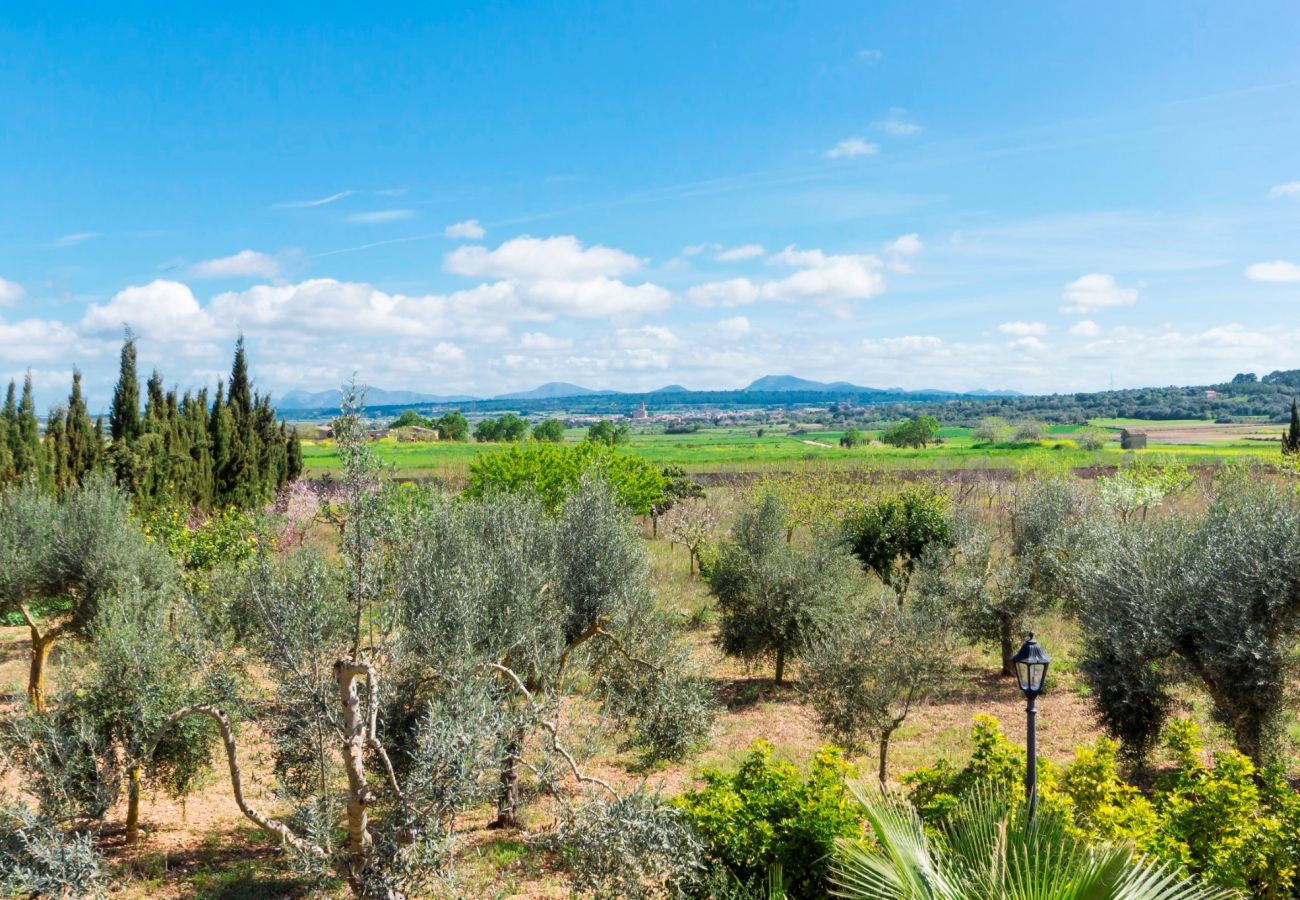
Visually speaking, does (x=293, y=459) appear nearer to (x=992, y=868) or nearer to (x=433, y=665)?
(x=433, y=665)

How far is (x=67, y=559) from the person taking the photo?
17.8 m

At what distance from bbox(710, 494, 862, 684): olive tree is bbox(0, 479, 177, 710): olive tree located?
1434 cm

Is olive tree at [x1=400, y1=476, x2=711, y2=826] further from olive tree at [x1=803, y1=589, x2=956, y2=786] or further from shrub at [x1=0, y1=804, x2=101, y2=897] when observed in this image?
shrub at [x1=0, y1=804, x2=101, y2=897]

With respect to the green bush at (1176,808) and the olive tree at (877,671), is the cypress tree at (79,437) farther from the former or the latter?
the green bush at (1176,808)

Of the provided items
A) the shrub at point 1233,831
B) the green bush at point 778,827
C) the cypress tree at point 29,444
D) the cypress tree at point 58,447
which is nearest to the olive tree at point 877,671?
the shrub at point 1233,831

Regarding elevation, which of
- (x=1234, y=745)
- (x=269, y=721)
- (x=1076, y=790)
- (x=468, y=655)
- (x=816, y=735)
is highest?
(x=468, y=655)

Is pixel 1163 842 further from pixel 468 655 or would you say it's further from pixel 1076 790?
pixel 468 655

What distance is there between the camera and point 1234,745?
1438cm

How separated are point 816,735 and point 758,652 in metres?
4.02

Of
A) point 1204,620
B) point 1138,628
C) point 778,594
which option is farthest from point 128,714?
point 1204,620

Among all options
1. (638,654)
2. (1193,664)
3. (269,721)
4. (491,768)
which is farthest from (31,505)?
(1193,664)

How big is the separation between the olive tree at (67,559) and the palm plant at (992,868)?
646 inches

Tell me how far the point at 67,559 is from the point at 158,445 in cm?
1659

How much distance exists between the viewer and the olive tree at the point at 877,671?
46.6 feet
